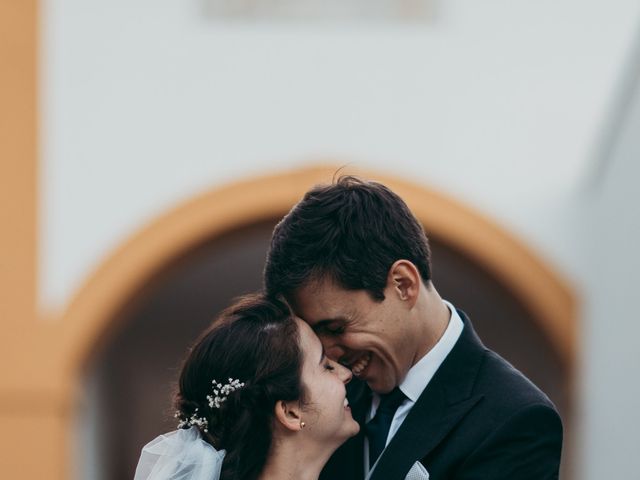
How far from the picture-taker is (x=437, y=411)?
12.1 feet

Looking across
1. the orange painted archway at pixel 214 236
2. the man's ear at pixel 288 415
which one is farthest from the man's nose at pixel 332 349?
the orange painted archway at pixel 214 236

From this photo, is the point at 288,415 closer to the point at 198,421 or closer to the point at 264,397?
the point at 264,397

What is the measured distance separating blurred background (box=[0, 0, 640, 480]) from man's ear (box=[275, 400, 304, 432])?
15.8ft

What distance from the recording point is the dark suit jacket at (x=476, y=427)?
11.5 feet

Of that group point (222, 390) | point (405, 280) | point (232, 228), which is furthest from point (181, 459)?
point (232, 228)

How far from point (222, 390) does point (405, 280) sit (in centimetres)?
53

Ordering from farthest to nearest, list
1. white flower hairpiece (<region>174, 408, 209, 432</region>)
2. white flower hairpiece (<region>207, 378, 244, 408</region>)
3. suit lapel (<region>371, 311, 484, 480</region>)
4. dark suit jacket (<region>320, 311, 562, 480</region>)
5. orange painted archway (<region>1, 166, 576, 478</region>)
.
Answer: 1. orange painted archway (<region>1, 166, 576, 478</region>)
2. white flower hairpiece (<region>174, 408, 209, 432</region>)
3. white flower hairpiece (<region>207, 378, 244, 408</region>)
4. suit lapel (<region>371, 311, 484, 480</region>)
5. dark suit jacket (<region>320, 311, 562, 480</region>)

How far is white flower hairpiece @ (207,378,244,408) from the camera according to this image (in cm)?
375

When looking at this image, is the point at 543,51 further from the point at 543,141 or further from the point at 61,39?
the point at 61,39

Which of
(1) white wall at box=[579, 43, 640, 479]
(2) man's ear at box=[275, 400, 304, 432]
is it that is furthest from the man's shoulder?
(1) white wall at box=[579, 43, 640, 479]

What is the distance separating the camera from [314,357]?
378cm

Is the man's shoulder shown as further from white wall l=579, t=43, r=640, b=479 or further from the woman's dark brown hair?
white wall l=579, t=43, r=640, b=479

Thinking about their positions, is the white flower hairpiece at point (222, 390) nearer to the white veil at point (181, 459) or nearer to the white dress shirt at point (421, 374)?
the white veil at point (181, 459)

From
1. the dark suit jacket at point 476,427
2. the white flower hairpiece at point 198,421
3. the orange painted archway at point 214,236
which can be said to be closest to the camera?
the dark suit jacket at point 476,427
